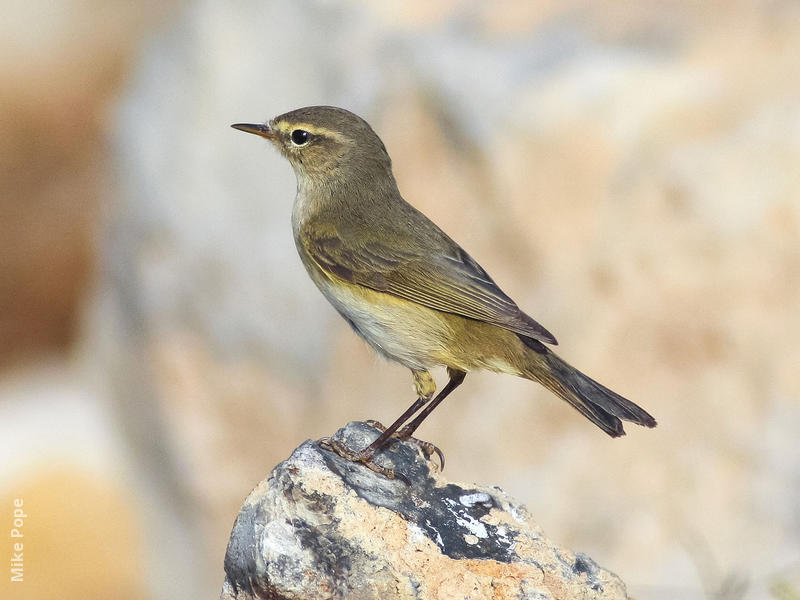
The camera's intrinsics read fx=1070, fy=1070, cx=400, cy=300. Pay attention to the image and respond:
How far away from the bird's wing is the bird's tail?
7.5 inches

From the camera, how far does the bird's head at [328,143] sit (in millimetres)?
5285

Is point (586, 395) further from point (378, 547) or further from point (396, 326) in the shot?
point (378, 547)

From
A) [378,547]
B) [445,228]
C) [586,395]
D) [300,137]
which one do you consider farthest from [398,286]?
[445,228]

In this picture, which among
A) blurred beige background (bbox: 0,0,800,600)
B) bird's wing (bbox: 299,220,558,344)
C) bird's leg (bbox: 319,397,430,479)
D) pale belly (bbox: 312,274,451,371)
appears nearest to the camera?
bird's leg (bbox: 319,397,430,479)

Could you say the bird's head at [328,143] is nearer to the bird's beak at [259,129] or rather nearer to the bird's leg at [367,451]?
the bird's beak at [259,129]

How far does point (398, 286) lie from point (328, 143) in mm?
970

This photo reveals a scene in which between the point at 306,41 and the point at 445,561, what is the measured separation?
5.92 meters

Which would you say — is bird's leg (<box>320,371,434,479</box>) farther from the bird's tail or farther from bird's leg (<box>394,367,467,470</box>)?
the bird's tail

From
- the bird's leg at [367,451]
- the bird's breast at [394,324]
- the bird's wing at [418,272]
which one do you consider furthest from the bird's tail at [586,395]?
the bird's leg at [367,451]

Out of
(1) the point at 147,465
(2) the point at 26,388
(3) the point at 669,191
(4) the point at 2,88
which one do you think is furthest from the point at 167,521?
(3) the point at 669,191

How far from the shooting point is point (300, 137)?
5332 mm

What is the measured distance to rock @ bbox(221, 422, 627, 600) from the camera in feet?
11.5

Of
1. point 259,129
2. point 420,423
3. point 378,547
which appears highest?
point 259,129

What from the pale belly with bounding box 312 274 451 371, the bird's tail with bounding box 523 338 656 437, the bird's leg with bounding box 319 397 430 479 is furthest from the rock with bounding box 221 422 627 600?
the pale belly with bounding box 312 274 451 371
